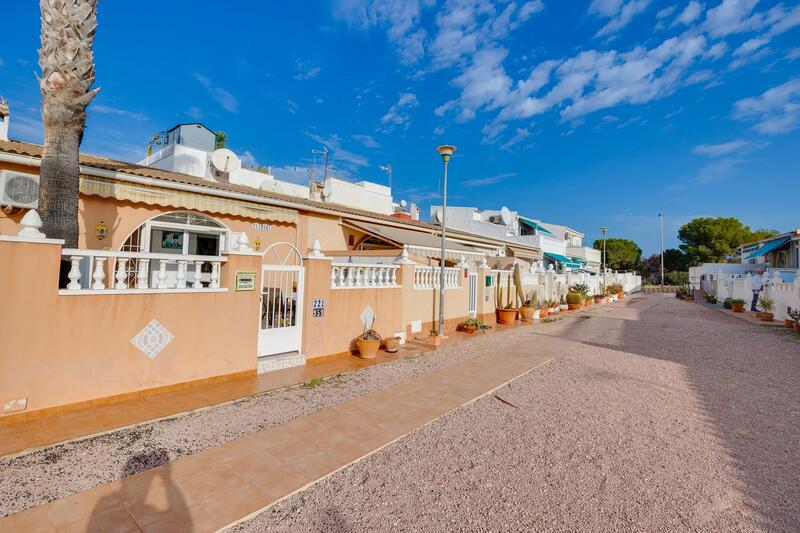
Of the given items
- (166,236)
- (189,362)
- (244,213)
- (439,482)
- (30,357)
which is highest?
(244,213)

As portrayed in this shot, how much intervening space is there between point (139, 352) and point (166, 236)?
652 centimetres

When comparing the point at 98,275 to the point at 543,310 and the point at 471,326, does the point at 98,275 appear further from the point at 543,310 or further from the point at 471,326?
the point at 543,310

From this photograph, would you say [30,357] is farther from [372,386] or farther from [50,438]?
[372,386]

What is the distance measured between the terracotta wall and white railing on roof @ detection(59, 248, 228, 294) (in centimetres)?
13

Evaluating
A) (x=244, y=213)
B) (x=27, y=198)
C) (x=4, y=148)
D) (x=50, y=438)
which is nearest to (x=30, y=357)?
(x=50, y=438)

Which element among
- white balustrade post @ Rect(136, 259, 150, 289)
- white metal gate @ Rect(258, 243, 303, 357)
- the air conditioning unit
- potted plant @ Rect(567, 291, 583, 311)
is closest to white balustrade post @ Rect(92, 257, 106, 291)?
white balustrade post @ Rect(136, 259, 150, 289)

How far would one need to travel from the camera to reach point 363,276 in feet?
33.1

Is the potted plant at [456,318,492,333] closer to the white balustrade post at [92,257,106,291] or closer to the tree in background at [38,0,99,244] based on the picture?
the white balustrade post at [92,257,106,291]

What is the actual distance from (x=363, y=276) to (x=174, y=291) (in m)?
4.76

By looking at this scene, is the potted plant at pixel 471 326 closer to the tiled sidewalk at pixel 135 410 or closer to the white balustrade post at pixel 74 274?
the tiled sidewalk at pixel 135 410

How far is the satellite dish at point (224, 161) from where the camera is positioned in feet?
49.7

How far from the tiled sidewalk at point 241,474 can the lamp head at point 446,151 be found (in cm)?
778

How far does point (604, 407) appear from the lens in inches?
256

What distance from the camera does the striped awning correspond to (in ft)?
29.0
